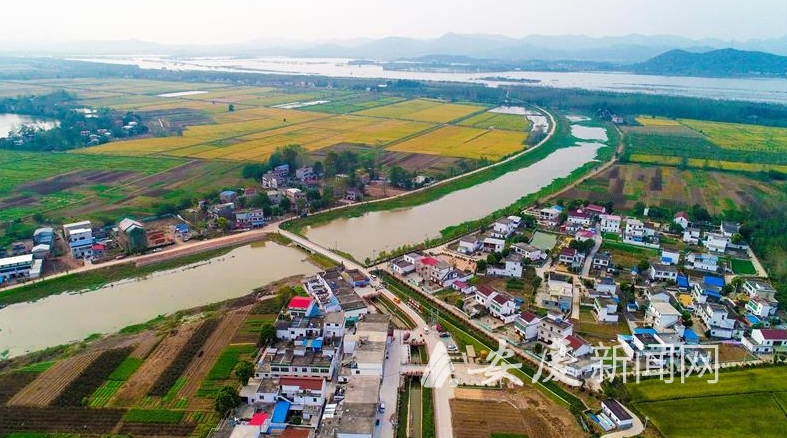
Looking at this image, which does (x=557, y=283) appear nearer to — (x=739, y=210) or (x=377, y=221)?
(x=377, y=221)

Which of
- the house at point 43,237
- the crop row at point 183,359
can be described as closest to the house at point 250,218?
the house at point 43,237

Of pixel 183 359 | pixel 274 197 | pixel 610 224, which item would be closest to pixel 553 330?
pixel 183 359

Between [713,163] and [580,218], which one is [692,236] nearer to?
[580,218]

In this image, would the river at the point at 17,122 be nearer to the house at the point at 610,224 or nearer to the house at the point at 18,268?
the house at the point at 18,268

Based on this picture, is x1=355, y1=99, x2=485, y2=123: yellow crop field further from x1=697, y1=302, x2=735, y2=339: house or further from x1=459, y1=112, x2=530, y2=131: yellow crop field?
x1=697, y1=302, x2=735, y2=339: house

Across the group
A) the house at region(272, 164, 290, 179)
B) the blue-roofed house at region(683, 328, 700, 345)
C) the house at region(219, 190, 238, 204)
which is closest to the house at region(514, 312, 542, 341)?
the blue-roofed house at region(683, 328, 700, 345)

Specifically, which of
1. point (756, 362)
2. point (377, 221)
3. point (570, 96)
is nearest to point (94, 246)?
point (377, 221)
